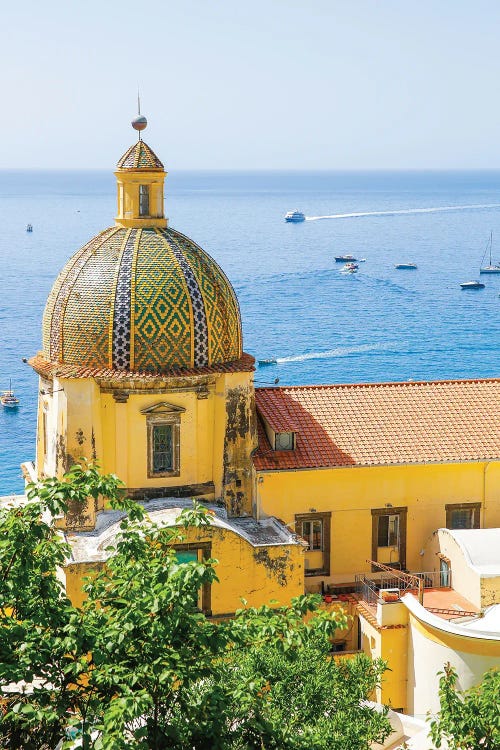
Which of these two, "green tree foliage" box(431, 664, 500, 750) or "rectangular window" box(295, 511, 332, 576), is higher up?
"green tree foliage" box(431, 664, 500, 750)

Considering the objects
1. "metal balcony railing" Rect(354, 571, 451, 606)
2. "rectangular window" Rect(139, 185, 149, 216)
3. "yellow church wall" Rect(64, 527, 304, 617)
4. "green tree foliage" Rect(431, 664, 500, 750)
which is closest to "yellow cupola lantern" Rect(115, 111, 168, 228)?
"rectangular window" Rect(139, 185, 149, 216)

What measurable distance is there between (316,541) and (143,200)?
30.7ft

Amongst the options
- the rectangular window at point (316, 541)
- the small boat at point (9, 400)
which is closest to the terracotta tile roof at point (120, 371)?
the rectangular window at point (316, 541)

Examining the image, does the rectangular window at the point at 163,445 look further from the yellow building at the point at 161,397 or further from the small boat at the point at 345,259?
the small boat at the point at 345,259

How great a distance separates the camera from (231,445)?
28.3 metres

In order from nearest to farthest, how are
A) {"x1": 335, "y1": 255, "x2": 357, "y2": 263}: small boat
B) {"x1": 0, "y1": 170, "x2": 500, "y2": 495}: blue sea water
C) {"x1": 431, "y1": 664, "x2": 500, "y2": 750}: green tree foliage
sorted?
{"x1": 431, "y1": 664, "x2": 500, "y2": 750}: green tree foliage → {"x1": 0, "y1": 170, "x2": 500, "y2": 495}: blue sea water → {"x1": 335, "y1": 255, "x2": 357, "y2": 263}: small boat

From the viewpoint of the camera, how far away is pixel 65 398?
2725cm

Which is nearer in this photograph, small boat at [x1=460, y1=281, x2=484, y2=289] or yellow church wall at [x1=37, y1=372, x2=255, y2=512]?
yellow church wall at [x1=37, y1=372, x2=255, y2=512]

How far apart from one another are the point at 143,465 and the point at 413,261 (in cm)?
11305

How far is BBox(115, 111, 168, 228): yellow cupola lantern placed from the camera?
96.0 feet

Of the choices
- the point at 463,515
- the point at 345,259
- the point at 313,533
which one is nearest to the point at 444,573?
the point at 463,515

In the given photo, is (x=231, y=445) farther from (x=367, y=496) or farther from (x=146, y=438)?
(x=367, y=496)

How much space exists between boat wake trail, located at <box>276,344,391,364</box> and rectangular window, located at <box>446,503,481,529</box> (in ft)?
174

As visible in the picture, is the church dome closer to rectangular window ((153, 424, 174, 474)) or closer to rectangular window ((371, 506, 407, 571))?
rectangular window ((153, 424, 174, 474))
